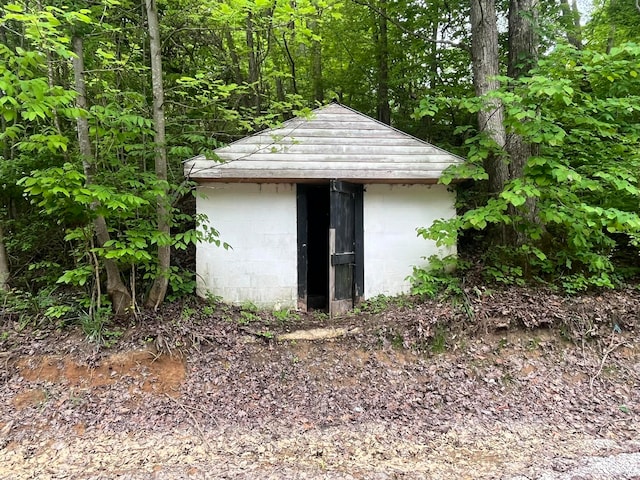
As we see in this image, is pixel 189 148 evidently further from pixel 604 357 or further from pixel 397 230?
pixel 604 357

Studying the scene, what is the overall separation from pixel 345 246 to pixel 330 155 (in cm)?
143

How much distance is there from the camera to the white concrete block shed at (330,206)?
5703mm

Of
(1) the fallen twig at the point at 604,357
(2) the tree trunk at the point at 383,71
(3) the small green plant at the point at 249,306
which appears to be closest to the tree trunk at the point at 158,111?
(3) the small green plant at the point at 249,306

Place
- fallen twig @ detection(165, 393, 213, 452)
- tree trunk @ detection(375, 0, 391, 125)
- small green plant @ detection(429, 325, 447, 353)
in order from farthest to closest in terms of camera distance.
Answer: tree trunk @ detection(375, 0, 391, 125), small green plant @ detection(429, 325, 447, 353), fallen twig @ detection(165, 393, 213, 452)

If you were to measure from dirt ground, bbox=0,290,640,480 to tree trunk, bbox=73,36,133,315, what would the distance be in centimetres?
48

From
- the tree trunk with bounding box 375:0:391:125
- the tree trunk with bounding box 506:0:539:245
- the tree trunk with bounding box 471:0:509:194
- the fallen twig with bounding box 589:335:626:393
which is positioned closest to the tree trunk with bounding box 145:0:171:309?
the tree trunk with bounding box 471:0:509:194

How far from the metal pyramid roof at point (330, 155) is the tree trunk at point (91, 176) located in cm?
139

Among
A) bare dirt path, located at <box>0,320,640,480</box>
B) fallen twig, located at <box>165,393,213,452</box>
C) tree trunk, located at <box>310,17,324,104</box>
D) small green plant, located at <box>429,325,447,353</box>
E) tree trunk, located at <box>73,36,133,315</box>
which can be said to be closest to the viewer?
bare dirt path, located at <box>0,320,640,480</box>

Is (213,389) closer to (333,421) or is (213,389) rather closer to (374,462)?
(333,421)

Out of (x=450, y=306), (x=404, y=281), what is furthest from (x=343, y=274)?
(x=450, y=306)

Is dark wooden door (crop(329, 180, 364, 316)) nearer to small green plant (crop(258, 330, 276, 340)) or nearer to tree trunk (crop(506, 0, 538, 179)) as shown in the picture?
small green plant (crop(258, 330, 276, 340))

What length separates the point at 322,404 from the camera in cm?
423

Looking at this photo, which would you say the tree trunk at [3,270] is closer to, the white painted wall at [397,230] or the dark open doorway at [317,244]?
the dark open doorway at [317,244]

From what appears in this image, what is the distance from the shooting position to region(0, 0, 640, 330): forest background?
4090mm
